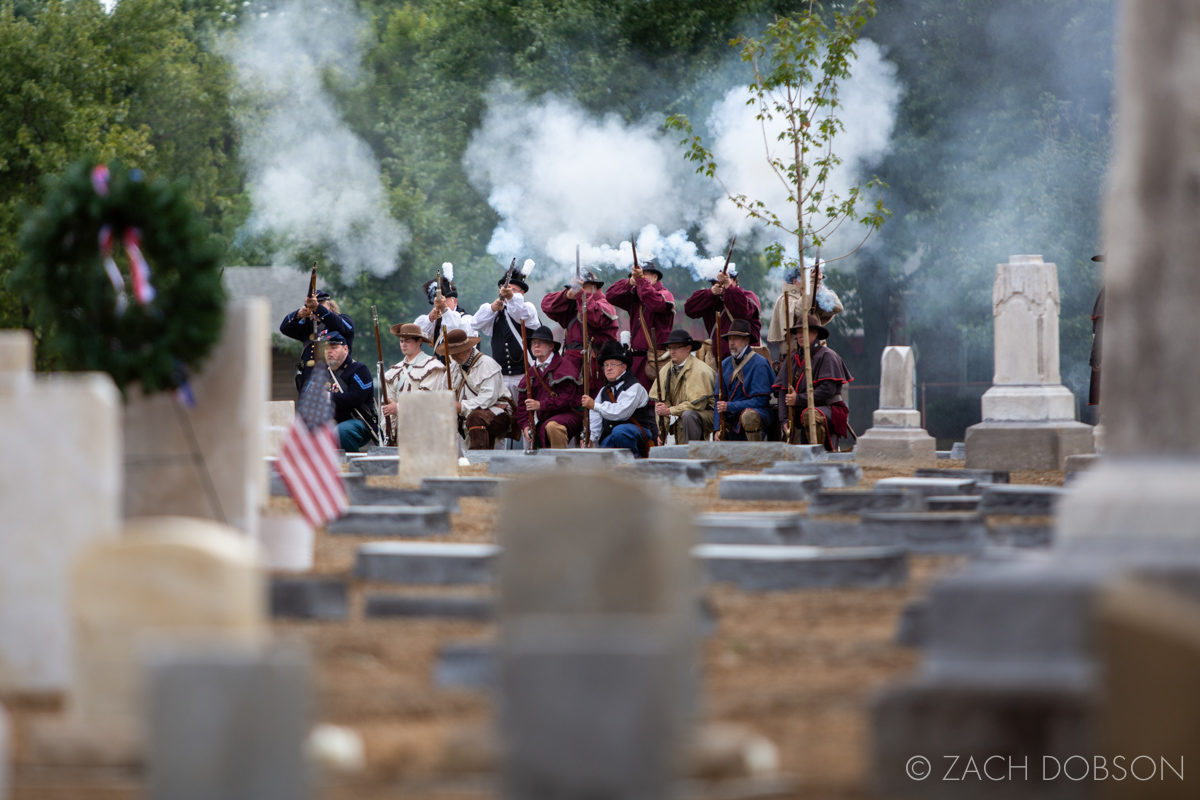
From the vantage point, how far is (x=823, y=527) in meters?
8.35

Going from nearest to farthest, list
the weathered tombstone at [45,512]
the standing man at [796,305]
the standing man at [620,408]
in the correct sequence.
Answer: the weathered tombstone at [45,512], the standing man at [620,408], the standing man at [796,305]

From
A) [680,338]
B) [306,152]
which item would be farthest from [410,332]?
[306,152]

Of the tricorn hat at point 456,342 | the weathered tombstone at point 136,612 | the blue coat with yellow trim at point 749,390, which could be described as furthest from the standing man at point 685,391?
the weathered tombstone at point 136,612

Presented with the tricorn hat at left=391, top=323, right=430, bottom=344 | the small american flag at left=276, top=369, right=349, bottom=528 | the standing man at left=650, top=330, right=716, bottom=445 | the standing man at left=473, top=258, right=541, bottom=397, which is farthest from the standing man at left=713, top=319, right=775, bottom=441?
the small american flag at left=276, top=369, right=349, bottom=528

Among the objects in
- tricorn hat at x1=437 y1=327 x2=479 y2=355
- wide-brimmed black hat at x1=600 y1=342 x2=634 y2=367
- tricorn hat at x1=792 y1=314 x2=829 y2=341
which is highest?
tricorn hat at x1=792 y1=314 x2=829 y2=341

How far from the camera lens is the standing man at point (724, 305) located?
56.9 ft

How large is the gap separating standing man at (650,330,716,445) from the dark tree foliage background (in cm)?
1084

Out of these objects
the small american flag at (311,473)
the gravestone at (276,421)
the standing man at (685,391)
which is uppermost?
the standing man at (685,391)

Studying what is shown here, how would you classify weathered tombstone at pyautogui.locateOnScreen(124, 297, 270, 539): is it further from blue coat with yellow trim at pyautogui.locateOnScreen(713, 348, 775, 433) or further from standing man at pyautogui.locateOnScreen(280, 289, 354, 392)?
standing man at pyautogui.locateOnScreen(280, 289, 354, 392)

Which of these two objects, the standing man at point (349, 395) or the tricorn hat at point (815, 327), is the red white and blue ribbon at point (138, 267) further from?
the tricorn hat at point (815, 327)

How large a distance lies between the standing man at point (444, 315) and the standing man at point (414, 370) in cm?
24

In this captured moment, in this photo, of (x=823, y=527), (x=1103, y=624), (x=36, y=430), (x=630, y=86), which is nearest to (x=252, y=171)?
(x=630, y=86)

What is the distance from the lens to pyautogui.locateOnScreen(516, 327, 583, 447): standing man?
54.9 ft

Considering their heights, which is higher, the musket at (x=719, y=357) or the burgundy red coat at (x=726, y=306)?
the burgundy red coat at (x=726, y=306)
